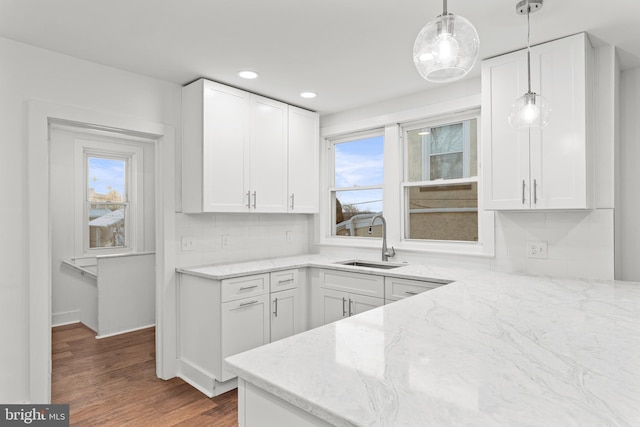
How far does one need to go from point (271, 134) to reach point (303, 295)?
1.50 meters

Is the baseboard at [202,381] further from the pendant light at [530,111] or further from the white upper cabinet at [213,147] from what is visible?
the pendant light at [530,111]

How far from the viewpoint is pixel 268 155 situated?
344 centimetres

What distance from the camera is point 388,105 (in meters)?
3.57

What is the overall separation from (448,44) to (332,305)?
2.42 meters

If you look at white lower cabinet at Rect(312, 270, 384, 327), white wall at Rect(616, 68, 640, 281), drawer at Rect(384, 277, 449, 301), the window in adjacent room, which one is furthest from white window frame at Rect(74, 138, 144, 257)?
white wall at Rect(616, 68, 640, 281)

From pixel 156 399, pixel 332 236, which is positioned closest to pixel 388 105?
pixel 332 236

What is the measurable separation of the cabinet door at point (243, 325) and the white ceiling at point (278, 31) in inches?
69.8

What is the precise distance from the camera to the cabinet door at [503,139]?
2463mm

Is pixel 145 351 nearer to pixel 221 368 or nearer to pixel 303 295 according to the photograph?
pixel 221 368

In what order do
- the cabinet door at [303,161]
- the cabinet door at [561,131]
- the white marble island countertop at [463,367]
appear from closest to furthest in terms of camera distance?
the white marble island countertop at [463,367]
the cabinet door at [561,131]
the cabinet door at [303,161]

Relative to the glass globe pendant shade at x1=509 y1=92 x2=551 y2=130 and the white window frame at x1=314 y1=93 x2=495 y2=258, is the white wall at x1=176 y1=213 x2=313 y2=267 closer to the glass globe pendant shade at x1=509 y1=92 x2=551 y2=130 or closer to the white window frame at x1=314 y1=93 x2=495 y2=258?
the white window frame at x1=314 y1=93 x2=495 y2=258

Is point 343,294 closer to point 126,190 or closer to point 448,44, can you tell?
point 448,44

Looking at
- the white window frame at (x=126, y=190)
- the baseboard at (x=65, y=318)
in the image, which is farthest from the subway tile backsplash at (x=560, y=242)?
the baseboard at (x=65, y=318)

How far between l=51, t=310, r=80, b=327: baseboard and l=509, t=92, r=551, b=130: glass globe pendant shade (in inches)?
201
